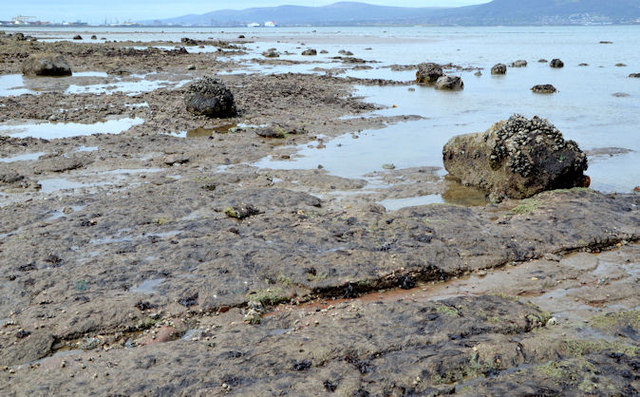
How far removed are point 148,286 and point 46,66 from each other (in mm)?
28426

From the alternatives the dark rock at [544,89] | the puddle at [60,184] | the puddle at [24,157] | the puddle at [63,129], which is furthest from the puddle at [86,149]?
the dark rock at [544,89]

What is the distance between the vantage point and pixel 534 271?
23.0 ft

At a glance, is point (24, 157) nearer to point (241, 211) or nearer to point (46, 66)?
point (241, 211)

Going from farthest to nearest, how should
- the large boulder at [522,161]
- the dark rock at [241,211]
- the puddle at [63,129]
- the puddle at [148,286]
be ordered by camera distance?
the puddle at [63,129] → the large boulder at [522,161] → the dark rock at [241,211] → the puddle at [148,286]

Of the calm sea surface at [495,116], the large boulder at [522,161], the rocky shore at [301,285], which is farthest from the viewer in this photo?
the calm sea surface at [495,116]

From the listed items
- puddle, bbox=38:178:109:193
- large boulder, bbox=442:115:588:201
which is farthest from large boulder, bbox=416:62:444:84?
puddle, bbox=38:178:109:193

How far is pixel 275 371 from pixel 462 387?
1695 millimetres

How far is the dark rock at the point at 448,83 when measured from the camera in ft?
89.3

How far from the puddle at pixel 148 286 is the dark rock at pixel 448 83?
23.6 meters

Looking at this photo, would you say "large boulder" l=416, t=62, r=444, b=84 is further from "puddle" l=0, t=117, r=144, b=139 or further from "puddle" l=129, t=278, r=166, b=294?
"puddle" l=129, t=278, r=166, b=294

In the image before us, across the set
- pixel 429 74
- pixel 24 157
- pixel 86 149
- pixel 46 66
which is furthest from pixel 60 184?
pixel 429 74

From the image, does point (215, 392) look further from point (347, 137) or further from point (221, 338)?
point (347, 137)

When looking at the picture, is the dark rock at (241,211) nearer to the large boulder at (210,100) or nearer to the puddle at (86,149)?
the puddle at (86,149)

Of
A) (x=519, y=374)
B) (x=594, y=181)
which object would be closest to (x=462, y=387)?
(x=519, y=374)
